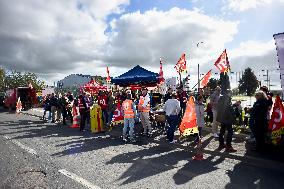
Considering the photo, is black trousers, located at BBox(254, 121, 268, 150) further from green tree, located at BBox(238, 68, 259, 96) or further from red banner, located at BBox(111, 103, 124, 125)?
green tree, located at BBox(238, 68, 259, 96)

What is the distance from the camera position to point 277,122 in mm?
8383

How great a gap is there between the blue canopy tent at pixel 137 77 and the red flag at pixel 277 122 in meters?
10.0

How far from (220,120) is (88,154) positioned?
13.2 ft

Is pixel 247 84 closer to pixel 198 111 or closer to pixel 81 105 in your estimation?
pixel 81 105

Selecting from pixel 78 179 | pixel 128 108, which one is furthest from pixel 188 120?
pixel 78 179

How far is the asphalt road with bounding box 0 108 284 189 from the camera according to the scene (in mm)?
6438

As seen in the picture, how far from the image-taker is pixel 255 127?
9086 mm

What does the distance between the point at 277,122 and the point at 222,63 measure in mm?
2693

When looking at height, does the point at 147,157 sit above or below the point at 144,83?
below

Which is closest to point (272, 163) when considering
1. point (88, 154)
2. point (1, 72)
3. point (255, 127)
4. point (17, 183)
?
point (255, 127)

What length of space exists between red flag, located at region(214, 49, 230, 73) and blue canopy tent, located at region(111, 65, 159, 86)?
793cm

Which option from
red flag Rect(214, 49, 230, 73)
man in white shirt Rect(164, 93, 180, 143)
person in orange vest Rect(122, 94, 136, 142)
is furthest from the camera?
person in orange vest Rect(122, 94, 136, 142)

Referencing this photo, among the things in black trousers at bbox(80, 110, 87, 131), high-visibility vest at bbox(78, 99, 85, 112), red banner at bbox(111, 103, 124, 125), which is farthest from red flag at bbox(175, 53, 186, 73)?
black trousers at bbox(80, 110, 87, 131)

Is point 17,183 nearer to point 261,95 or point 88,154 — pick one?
point 88,154
